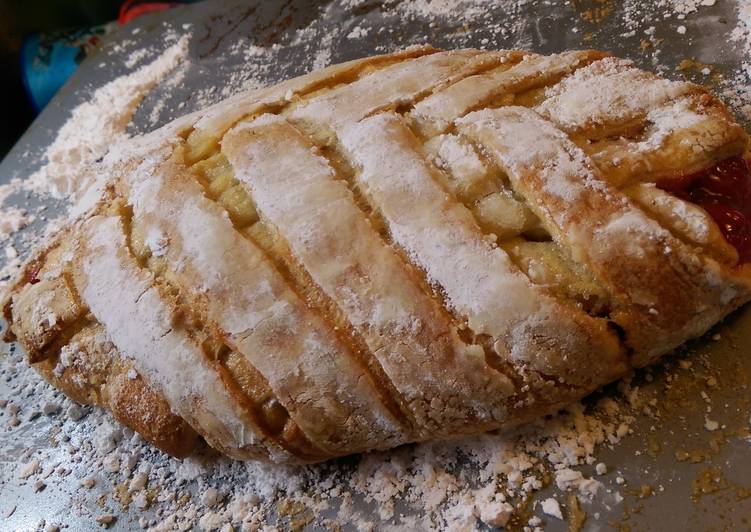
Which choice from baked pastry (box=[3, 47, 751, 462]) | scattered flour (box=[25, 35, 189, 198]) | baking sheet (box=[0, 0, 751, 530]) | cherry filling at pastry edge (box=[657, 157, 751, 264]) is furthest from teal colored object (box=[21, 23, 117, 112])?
cherry filling at pastry edge (box=[657, 157, 751, 264])

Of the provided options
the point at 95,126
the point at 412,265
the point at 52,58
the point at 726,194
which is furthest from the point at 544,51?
the point at 52,58

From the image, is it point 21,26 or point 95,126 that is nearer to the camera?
point 95,126

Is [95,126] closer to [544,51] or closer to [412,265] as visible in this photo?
[544,51]

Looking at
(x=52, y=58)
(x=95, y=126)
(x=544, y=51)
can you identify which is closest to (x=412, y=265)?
(x=544, y=51)

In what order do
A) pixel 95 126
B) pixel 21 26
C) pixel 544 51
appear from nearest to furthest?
pixel 544 51 < pixel 95 126 < pixel 21 26

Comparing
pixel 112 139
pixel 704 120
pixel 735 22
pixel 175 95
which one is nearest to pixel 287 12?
pixel 175 95

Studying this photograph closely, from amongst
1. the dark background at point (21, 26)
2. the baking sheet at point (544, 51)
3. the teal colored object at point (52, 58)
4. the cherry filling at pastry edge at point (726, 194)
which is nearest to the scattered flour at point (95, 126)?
the baking sheet at point (544, 51)

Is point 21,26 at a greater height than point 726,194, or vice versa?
point 21,26

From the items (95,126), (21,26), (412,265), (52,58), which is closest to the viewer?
(412,265)

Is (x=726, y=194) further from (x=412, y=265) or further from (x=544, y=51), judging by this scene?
(x=544, y=51)
